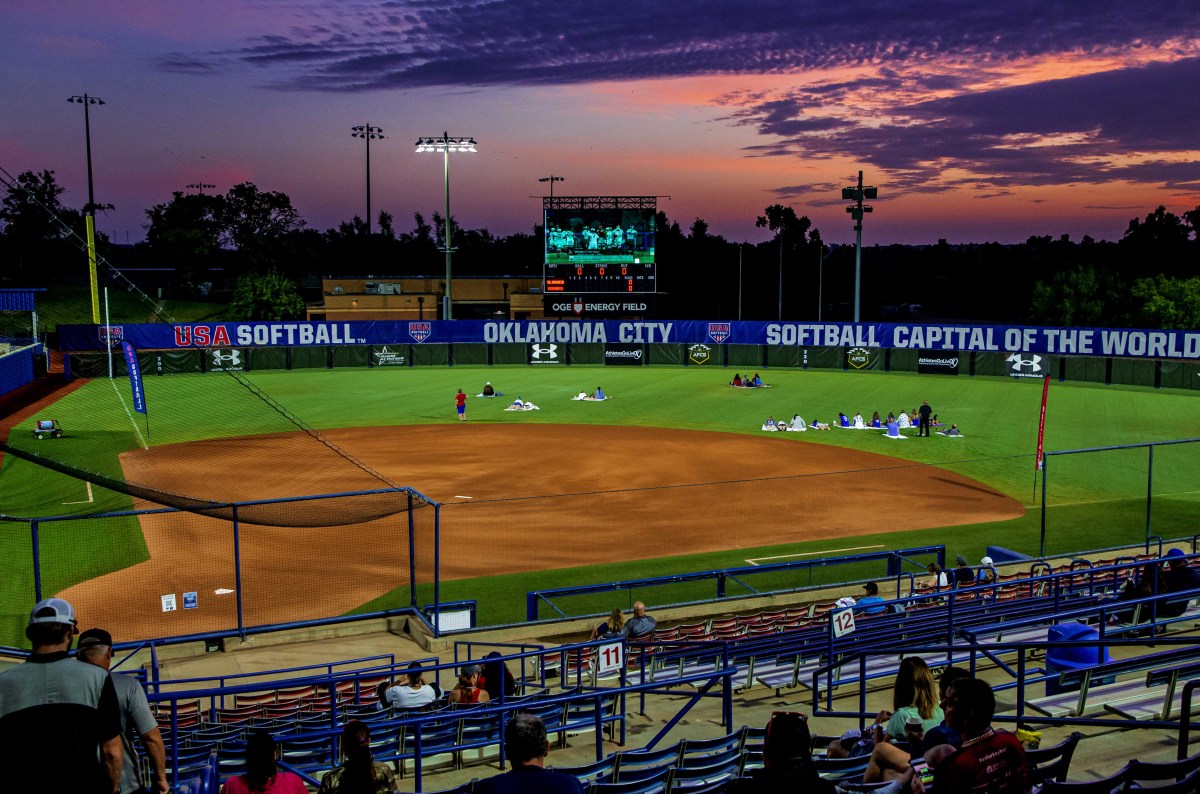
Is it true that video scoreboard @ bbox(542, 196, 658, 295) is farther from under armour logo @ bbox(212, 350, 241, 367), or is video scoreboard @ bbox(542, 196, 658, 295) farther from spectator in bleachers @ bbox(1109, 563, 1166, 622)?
spectator in bleachers @ bbox(1109, 563, 1166, 622)

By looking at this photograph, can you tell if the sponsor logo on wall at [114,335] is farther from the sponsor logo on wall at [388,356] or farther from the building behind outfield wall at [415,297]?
the building behind outfield wall at [415,297]

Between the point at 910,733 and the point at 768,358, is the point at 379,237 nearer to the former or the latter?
the point at 768,358

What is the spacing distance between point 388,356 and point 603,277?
1669 cm

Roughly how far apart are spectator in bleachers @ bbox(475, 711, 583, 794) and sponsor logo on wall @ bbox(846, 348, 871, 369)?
221 ft

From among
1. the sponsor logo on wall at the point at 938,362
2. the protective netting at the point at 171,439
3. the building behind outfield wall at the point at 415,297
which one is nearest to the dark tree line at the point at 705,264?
the building behind outfield wall at the point at 415,297

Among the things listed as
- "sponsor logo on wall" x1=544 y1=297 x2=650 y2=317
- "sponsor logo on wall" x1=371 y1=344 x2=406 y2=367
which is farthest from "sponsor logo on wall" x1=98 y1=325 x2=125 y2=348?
"sponsor logo on wall" x1=544 y1=297 x2=650 y2=317

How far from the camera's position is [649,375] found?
6762 centimetres

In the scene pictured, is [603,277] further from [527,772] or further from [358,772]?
[527,772]

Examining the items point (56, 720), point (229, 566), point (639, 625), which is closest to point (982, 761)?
point (56, 720)

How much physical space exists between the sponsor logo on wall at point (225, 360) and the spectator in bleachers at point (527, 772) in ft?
222

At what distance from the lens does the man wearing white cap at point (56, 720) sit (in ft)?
15.4

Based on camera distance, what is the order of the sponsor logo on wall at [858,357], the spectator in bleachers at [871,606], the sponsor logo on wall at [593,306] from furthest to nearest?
the sponsor logo on wall at [593,306] → the sponsor logo on wall at [858,357] → the spectator in bleachers at [871,606]

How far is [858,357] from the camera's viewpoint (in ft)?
229

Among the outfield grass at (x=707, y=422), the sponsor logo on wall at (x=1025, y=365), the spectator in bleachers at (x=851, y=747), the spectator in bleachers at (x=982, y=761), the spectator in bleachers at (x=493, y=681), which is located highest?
the spectator in bleachers at (x=982, y=761)
